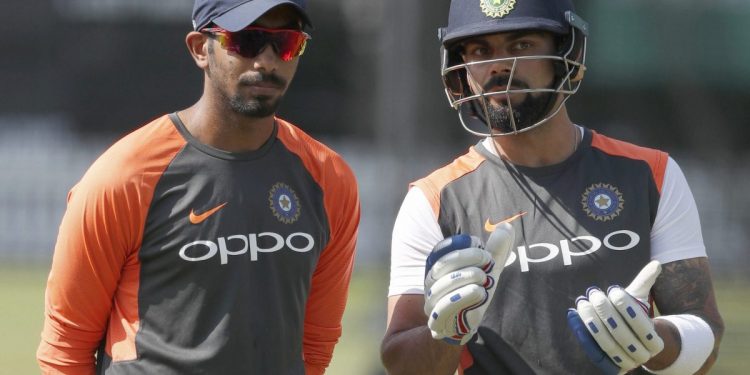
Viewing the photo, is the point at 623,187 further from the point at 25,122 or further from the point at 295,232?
the point at 25,122

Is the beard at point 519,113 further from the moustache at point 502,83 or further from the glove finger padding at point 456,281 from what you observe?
the glove finger padding at point 456,281

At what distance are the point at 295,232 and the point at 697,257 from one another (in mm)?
1192

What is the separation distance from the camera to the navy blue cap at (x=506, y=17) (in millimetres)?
3549

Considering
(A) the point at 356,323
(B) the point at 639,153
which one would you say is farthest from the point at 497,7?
(A) the point at 356,323

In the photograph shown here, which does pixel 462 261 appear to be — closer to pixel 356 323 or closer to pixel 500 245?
pixel 500 245

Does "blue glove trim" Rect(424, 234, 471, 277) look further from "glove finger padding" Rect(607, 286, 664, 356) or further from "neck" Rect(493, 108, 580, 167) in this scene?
"neck" Rect(493, 108, 580, 167)

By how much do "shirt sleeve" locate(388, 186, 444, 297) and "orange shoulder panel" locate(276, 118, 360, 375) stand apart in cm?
43

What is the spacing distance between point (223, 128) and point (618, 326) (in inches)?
54.8

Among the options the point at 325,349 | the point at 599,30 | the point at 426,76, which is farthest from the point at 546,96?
the point at 599,30

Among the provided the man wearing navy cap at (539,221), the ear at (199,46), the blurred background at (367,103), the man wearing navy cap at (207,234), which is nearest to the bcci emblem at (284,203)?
the man wearing navy cap at (207,234)

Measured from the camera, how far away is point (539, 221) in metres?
3.51

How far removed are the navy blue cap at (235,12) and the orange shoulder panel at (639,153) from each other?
99 centimetres

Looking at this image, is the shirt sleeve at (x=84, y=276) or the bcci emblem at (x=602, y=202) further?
the shirt sleeve at (x=84, y=276)

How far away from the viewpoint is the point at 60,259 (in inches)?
147
